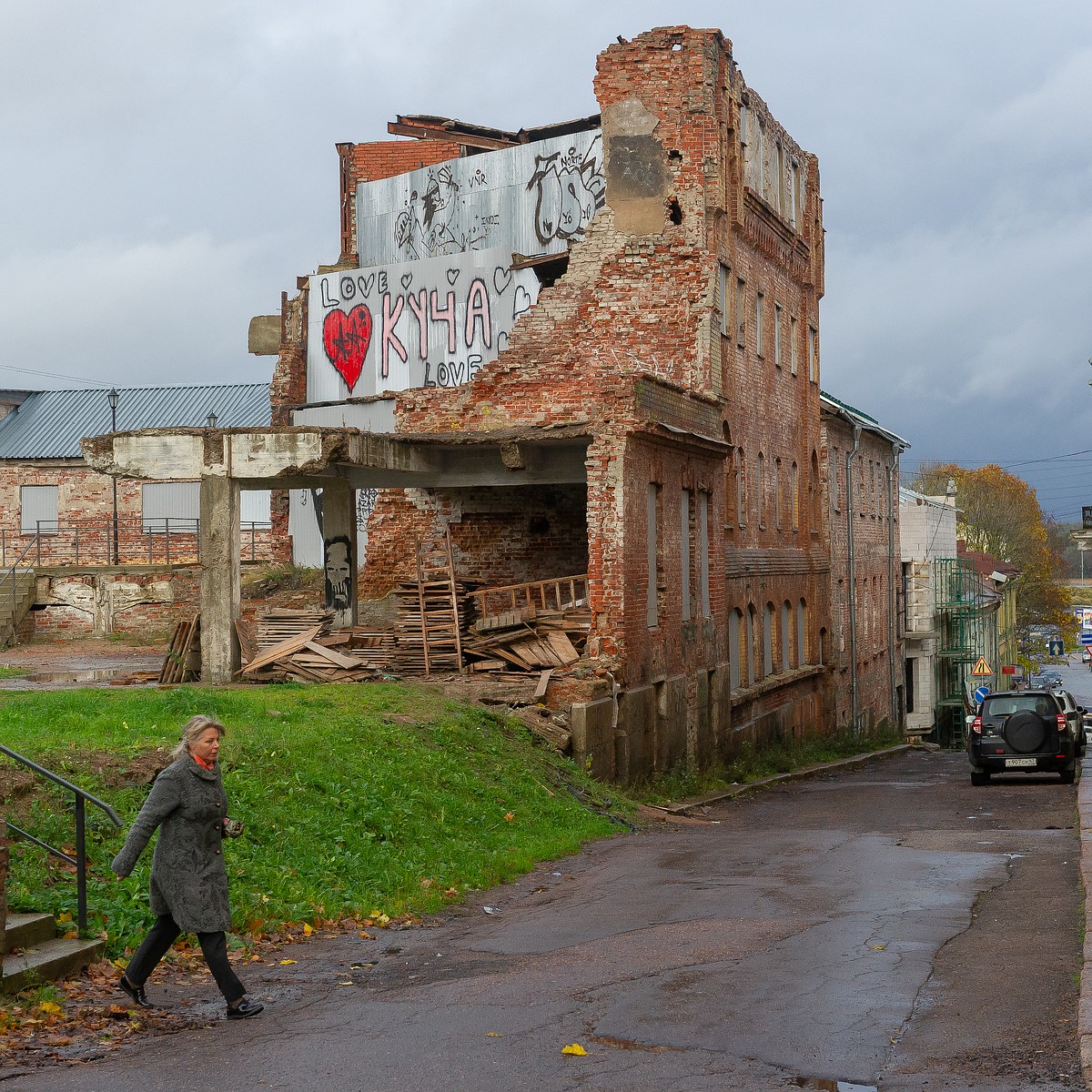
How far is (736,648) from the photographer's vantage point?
29094 millimetres

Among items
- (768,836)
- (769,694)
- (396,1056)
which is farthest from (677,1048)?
(769,694)

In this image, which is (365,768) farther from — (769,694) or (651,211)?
(769,694)

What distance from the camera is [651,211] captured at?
26.8 m

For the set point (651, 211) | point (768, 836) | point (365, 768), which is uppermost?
point (651, 211)

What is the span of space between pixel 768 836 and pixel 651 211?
1387 cm

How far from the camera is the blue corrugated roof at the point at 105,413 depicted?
5172 centimetres

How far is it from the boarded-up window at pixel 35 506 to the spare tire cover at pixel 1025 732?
36594 millimetres

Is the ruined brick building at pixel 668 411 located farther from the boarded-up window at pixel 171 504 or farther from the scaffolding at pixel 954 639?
the scaffolding at pixel 954 639

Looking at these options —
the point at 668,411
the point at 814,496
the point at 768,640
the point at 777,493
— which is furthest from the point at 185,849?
the point at 814,496

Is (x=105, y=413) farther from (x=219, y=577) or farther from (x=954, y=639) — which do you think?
(x=954, y=639)

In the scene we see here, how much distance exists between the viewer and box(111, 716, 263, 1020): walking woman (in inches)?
310

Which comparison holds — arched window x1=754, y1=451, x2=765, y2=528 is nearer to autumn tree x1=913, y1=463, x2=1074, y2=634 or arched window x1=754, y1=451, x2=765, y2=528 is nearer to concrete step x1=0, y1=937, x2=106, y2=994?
concrete step x1=0, y1=937, x2=106, y2=994

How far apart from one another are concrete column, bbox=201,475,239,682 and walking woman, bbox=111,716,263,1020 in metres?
14.2

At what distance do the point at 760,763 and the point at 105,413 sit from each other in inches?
1365
